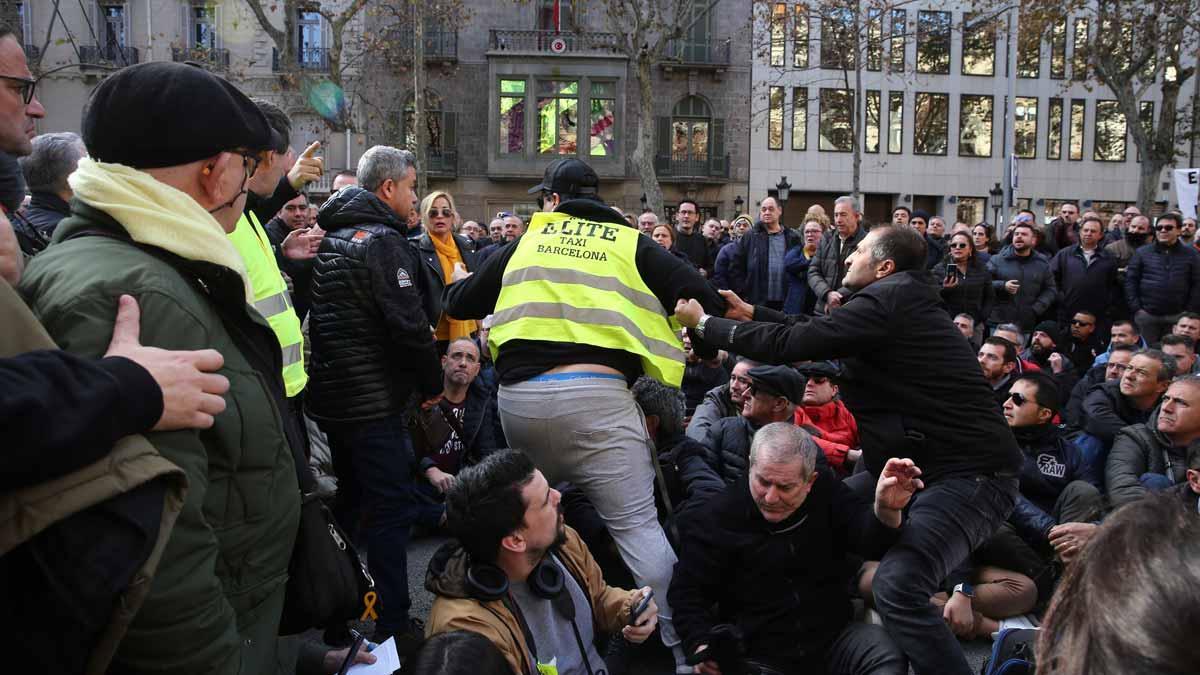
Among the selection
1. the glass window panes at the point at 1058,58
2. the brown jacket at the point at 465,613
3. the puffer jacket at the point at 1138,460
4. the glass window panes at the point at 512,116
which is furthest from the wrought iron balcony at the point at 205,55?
the brown jacket at the point at 465,613

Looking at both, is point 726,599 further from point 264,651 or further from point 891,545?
point 264,651

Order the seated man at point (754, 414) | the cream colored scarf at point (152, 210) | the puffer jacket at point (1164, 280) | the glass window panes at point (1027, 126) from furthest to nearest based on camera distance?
the glass window panes at point (1027, 126) < the puffer jacket at point (1164, 280) < the seated man at point (754, 414) < the cream colored scarf at point (152, 210)

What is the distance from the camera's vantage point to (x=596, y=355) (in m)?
3.92

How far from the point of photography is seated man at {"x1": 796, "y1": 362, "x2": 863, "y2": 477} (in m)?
5.75

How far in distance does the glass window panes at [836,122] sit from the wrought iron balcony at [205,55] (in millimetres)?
19794

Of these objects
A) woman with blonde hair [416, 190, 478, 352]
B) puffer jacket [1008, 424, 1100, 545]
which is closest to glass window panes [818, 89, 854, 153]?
woman with blonde hair [416, 190, 478, 352]

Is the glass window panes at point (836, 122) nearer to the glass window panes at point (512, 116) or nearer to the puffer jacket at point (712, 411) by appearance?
the glass window panes at point (512, 116)

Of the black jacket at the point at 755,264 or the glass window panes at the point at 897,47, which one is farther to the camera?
the glass window panes at the point at 897,47

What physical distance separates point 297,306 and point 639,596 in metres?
2.67

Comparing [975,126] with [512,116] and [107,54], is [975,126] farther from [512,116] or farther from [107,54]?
[107,54]

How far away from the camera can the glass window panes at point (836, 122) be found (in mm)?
33781

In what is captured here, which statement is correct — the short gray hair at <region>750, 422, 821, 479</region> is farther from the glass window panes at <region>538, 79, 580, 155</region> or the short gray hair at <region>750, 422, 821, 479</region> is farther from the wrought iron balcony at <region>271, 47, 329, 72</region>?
the wrought iron balcony at <region>271, 47, 329, 72</region>

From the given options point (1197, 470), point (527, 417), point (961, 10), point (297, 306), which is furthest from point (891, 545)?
point (961, 10)

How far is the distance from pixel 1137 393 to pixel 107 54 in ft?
108
